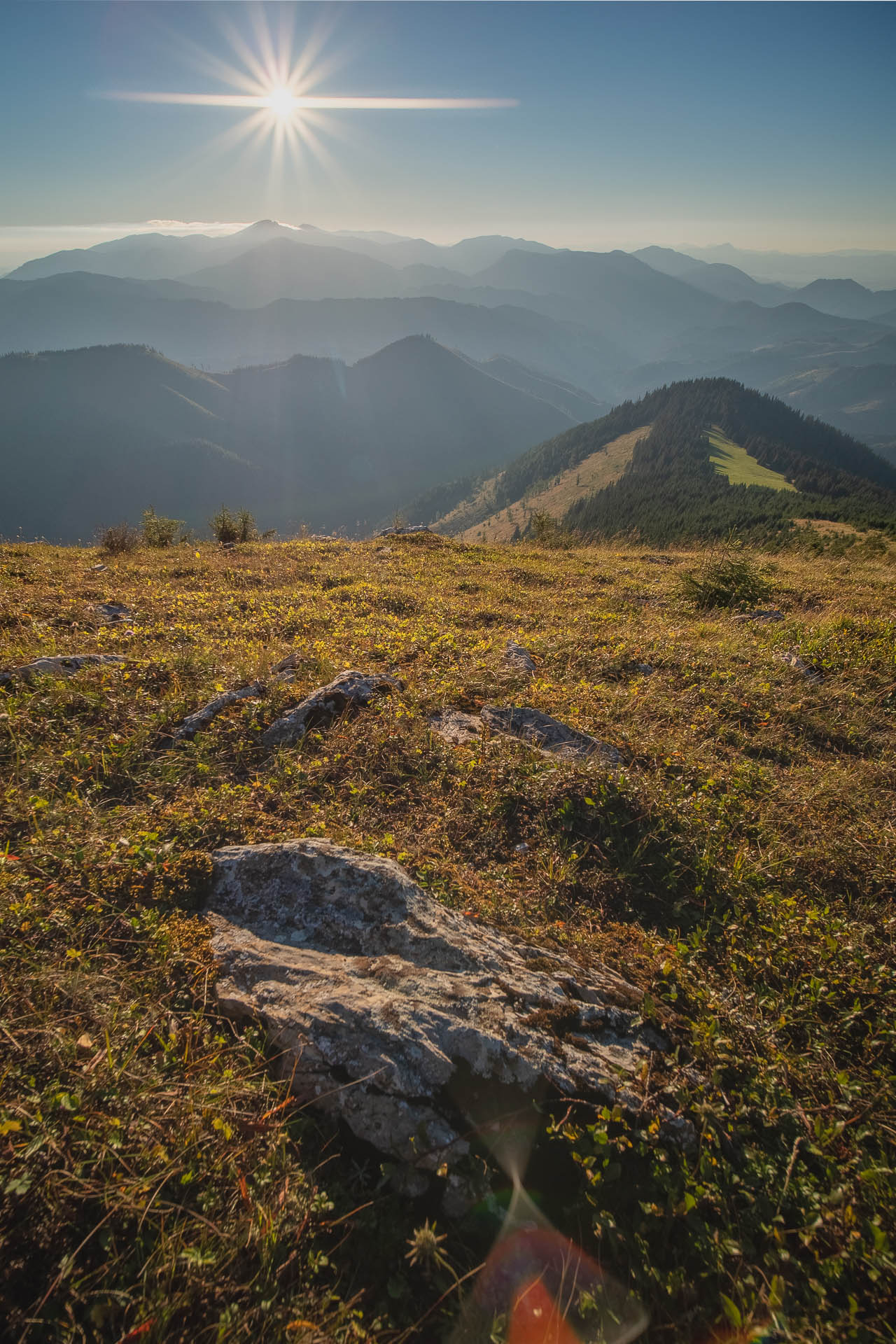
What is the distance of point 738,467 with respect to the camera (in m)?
142

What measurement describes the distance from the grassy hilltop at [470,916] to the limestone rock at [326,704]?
0.80 feet

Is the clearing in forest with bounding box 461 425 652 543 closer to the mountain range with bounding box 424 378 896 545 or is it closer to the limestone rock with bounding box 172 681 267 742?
the mountain range with bounding box 424 378 896 545

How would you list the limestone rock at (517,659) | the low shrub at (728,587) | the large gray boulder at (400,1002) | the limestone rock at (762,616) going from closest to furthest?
the large gray boulder at (400,1002), the limestone rock at (517,659), the limestone rock at (762,616), the low shrub at (728,587)

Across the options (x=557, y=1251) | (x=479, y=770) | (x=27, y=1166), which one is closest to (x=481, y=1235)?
(x=557, y=1251)

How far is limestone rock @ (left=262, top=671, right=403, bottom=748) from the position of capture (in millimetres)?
6203

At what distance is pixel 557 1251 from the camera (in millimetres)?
2502

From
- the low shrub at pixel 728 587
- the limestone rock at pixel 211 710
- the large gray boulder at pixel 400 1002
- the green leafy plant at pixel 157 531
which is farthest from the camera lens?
the green leafy plant at pixel 157 531

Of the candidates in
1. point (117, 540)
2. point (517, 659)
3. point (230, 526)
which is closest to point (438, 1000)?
point (517, 659)

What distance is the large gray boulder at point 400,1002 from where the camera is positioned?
9.42 feet

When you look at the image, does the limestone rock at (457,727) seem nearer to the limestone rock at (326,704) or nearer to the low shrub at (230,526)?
the limestone rock at (326,704)

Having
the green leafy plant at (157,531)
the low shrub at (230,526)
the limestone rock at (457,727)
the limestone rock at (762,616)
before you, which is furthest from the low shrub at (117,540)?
the limestone rock at (762,616)

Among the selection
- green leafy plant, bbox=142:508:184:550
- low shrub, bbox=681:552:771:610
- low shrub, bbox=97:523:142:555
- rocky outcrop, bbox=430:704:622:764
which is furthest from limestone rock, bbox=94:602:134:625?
low shrub, bbox=681:552:771:610

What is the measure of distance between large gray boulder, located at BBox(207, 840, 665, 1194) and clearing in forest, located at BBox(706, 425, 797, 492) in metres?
136

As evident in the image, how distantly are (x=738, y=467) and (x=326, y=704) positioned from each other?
547 ft
